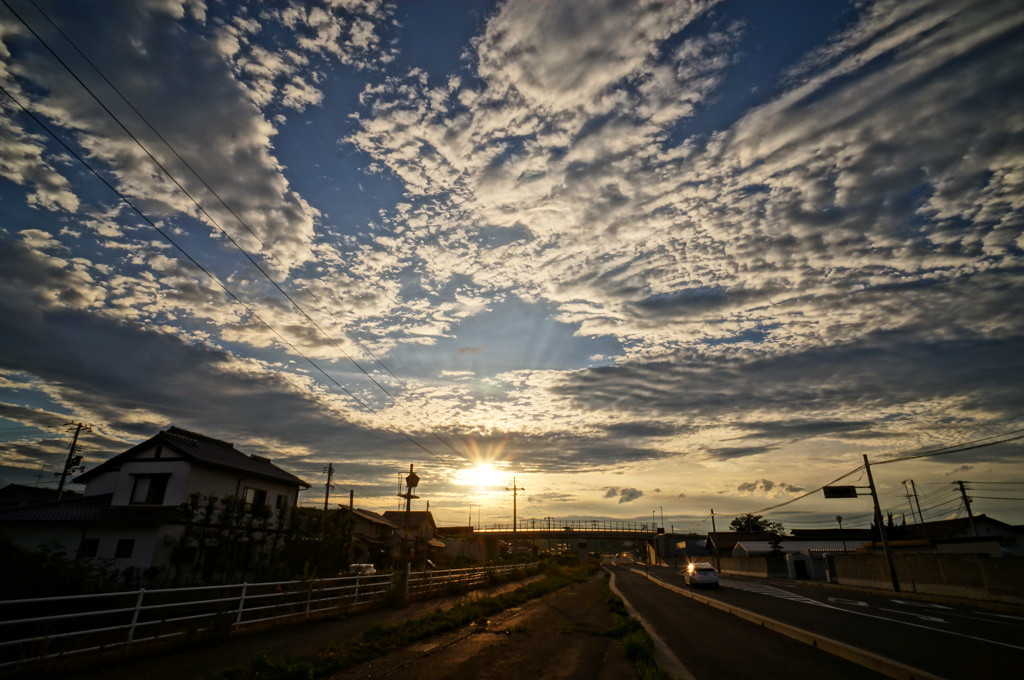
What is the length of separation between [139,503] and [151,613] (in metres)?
17.3

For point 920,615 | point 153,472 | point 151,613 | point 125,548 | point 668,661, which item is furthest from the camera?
point 153,472

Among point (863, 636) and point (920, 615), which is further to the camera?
point (920, 615)

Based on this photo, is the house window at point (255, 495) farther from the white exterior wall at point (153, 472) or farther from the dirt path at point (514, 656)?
the dirt path at point (514, 656)

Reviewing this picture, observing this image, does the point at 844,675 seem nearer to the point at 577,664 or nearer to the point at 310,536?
the point at 577,664

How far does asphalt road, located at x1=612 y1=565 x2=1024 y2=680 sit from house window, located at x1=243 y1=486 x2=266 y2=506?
82.4 ft

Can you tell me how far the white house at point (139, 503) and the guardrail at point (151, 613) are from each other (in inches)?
298

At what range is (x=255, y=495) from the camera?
3238cm

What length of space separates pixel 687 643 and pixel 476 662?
19.2 feet

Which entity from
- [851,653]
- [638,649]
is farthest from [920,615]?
[638,649]

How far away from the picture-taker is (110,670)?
28.3ft

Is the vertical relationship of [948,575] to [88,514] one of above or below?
below

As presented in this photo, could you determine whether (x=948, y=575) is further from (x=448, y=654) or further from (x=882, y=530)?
(x=448, y=654)

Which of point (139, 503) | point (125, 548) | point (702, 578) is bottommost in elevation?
point (702, 578)

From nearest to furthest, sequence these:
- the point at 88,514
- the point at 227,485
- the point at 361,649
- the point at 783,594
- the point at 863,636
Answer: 1. the point at 361,649
2. the point at 863,636
3. the point at 88,514
4. the point at 783,594
5. the point at 227,485
